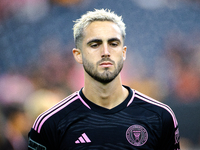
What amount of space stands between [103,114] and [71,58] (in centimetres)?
252

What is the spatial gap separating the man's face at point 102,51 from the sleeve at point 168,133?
0.57m

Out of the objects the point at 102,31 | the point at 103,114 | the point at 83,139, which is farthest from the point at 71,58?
the point at 83,139

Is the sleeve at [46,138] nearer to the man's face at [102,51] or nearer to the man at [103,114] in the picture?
the man at [103,114]

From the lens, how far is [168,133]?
1.97m

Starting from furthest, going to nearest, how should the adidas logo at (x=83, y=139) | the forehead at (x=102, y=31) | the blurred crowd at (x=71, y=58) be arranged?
the blurred crowd at (x=71, y=58)
the forehead at (x=102, y=31)
the adidas logo at (x=83, y=139)

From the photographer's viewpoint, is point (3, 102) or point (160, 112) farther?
point (3, 102)

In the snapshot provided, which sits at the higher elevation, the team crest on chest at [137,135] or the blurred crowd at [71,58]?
the blurred crowd at [71,58]

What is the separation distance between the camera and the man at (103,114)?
6.11 ft

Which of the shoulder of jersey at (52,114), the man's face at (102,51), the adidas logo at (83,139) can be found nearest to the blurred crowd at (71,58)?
the shoulder of jersey at (52,114)

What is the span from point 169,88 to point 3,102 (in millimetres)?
2880

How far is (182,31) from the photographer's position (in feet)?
13.8

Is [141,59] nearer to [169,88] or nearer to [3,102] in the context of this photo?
[169,88]

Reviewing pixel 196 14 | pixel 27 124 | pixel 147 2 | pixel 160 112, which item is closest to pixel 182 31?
pixel 196 14

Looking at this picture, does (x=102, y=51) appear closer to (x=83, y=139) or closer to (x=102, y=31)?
(x=102, y=31)
